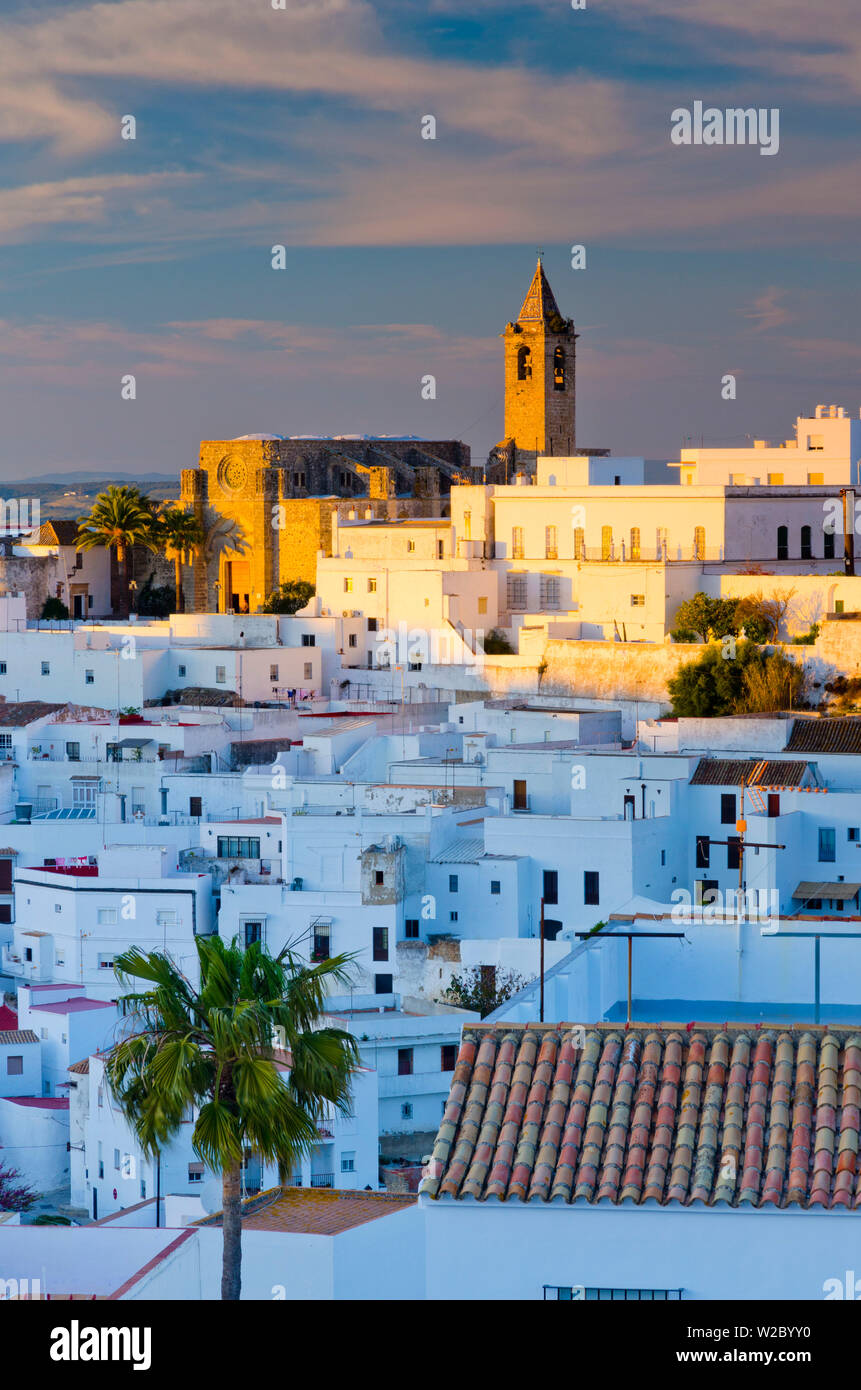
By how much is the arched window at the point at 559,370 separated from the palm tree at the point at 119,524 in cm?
1173

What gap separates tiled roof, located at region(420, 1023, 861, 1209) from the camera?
833 centimetres

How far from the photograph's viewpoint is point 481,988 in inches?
995

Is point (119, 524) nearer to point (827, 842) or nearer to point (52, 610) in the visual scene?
point (52, 610)

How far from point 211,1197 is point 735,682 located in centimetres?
1672

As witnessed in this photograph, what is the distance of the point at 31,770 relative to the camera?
34.4m

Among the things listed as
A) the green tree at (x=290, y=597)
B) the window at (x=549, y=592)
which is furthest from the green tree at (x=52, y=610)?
the window at (x=549, y=592)

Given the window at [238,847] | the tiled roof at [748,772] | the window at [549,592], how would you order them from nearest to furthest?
the tiled roof at [748,772] → the window at [238,847] → the window at [549,592]

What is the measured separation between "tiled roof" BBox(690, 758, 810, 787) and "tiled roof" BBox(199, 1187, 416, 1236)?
47.9 feet

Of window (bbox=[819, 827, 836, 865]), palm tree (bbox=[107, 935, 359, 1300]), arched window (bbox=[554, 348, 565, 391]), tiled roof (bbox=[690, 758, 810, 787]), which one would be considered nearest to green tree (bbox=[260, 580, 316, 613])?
arched window (bbox=[554, 348, 565, 391])

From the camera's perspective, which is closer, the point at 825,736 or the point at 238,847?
the point at 238,847

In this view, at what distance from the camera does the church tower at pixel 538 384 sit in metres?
54.1

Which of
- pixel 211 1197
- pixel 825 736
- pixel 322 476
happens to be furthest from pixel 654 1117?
pixel 322 476

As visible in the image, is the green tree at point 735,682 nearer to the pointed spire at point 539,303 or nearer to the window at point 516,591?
the window at point 516,591
